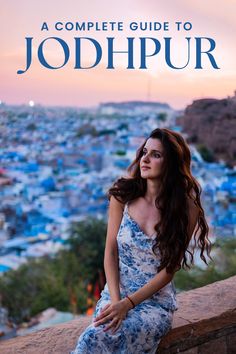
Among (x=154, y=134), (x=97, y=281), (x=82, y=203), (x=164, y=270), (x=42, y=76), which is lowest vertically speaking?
(x=97, y=281)

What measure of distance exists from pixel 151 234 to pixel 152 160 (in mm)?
173

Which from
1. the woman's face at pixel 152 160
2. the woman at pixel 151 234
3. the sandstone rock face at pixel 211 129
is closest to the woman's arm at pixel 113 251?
the woman at pixel 151 234

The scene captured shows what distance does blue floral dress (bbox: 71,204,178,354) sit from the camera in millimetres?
1259

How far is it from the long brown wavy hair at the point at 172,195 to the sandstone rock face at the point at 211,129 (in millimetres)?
6539

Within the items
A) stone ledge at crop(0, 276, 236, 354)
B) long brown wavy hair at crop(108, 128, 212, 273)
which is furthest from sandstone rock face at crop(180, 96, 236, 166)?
long brown wavy hair at crop(108, 128, 212, 273)

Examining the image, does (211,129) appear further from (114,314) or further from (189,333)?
(114,314)

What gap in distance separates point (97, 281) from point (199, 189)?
12.4 meters

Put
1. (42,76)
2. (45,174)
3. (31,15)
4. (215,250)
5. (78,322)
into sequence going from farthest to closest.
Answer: (45,174)
(42,76)
(31,15)
(215,250)
(78,322)

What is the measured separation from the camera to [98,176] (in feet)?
49.0

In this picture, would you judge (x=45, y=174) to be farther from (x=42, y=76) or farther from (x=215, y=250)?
(x=215, y=250)

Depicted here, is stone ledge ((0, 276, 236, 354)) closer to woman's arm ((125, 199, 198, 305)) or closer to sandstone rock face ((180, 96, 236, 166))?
woman's arm ((125, 199, 198, 305))

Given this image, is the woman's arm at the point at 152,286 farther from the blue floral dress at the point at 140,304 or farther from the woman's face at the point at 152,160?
the woman's face at the point at 152,160

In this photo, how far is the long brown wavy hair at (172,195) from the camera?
1.35m

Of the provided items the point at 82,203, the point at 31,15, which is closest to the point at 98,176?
the point at 82,203
